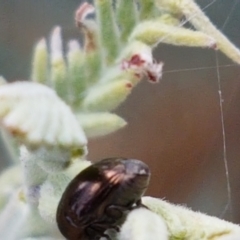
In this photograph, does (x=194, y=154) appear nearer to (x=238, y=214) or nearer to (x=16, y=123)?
(x=238, y=214)

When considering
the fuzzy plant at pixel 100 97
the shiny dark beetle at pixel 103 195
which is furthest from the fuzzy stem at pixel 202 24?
the shiny dark beetle at pixel 103 195

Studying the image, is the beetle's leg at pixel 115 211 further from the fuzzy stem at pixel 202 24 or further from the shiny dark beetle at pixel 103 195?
the fuzzy stem at pixel 202 24

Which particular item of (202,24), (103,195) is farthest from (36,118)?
(202,24)

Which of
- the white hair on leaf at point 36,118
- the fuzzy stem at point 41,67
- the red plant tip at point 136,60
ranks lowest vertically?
the white hair on leaf at point 36,118

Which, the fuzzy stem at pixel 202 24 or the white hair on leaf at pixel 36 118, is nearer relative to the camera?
the white hair on leaf at pixel 36 118

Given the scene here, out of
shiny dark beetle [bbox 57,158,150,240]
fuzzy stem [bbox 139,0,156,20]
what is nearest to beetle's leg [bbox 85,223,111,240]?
shiny dark beetle [bbox 57,158,150,240]

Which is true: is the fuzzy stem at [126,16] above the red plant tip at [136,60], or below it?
above

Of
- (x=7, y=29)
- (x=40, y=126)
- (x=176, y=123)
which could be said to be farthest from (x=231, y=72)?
(x=40, y=126)

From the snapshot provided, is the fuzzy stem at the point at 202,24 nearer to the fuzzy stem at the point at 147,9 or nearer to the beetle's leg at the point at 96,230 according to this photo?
the fuzzy stem at the point at 147,9
